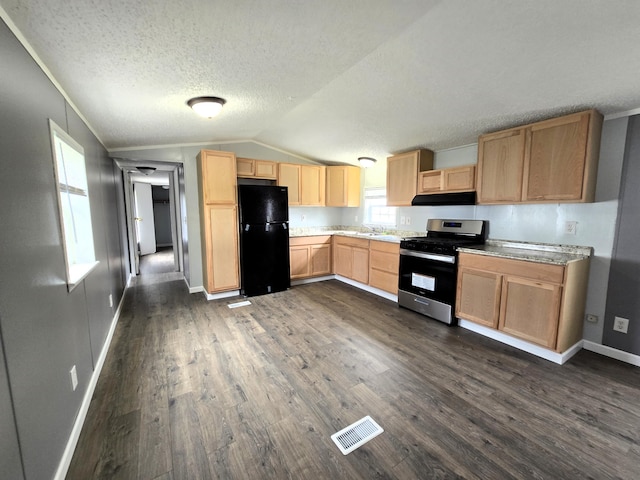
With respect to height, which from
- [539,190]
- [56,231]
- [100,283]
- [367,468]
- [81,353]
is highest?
[539,190]

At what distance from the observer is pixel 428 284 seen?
129 inches

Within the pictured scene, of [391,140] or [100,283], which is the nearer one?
[100,283]

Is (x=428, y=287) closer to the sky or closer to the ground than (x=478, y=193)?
closer to the ground

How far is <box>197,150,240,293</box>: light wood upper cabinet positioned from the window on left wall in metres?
1.53

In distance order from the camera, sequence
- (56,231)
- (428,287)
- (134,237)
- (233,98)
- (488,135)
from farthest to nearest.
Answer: (134,237) → (428,287) → (488,135) → (233,98) → (56,231)

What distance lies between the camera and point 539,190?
2553mm

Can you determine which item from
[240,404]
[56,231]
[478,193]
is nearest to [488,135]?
[478,193]

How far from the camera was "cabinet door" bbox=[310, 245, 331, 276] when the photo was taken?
15.8 feet

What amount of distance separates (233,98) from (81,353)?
7.64 ft

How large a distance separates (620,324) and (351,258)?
3049 millimetres

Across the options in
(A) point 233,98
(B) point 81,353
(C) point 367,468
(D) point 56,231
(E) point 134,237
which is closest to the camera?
(C) point 367,468

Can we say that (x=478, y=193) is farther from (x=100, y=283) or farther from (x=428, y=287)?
(x=100, y=283)

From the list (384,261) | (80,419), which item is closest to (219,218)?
(384,261)

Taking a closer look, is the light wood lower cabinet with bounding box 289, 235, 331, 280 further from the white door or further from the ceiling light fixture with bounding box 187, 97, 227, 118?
the white door
